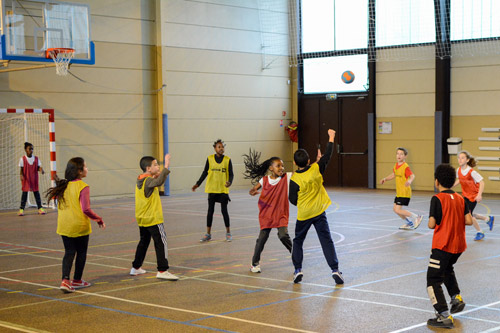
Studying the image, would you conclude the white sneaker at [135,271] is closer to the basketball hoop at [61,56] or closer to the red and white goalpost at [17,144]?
the basketball hoop at [61,56]

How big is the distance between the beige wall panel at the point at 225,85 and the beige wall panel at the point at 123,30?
149 centimetres

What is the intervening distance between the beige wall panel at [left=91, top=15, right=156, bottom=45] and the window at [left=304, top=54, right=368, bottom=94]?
6.76 metres

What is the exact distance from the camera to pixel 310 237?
1282 centimetres

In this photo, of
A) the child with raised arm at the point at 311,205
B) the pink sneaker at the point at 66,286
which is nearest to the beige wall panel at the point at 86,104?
the pink sneaker at the point at 66,286

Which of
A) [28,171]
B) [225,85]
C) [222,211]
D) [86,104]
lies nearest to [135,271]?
[222,211]

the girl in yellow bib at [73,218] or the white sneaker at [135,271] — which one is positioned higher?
the girl in yellow bib at [73,218]

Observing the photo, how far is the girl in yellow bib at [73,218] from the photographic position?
855 centimetres

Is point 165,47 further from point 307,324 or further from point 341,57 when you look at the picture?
point 307,324

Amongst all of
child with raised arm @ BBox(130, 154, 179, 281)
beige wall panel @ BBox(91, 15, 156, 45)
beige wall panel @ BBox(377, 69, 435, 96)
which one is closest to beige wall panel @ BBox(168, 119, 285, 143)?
beige wall panel @ BBox(91, 15, 156, 45)

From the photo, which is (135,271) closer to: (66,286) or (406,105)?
(66,286)

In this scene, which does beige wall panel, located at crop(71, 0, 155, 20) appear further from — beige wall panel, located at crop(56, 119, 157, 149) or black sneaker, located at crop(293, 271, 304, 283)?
black sneaker, located at crop(293, 271, 304, 283)

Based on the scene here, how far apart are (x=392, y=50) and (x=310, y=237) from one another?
12.9 meters

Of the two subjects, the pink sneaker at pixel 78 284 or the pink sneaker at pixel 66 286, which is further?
the pink sneaker at pixel 78 284

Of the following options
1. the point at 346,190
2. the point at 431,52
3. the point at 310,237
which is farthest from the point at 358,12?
the point at 310,237
